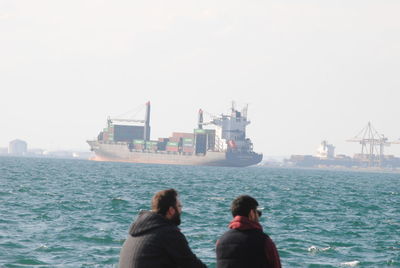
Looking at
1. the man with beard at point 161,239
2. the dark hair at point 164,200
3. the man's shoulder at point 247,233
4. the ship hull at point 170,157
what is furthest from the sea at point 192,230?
the ship hull at point 170,157

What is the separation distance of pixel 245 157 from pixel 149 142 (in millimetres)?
27710

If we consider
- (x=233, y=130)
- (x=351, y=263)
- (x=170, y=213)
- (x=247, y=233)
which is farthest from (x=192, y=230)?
(x=233, y=130)

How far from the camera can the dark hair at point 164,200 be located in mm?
6086

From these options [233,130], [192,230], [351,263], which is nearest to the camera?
Result: [351,263]

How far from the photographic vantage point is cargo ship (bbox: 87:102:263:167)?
598 feet

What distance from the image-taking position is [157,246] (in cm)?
605

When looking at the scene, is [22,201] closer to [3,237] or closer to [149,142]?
[3,237]

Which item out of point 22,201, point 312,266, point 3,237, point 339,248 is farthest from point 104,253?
point 22,201

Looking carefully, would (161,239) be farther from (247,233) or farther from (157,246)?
(247,233)

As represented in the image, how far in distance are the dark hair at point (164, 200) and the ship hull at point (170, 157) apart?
565 feet

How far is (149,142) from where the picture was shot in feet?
648

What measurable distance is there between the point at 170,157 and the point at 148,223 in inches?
7347

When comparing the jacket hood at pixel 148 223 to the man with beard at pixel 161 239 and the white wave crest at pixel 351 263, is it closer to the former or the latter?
the man with beard at pixel 161 239

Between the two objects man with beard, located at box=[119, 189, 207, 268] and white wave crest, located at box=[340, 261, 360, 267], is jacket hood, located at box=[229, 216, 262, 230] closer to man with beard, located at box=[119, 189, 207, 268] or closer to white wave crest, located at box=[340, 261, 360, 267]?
man with beard, located at box=[119, 189, 207, 268]
